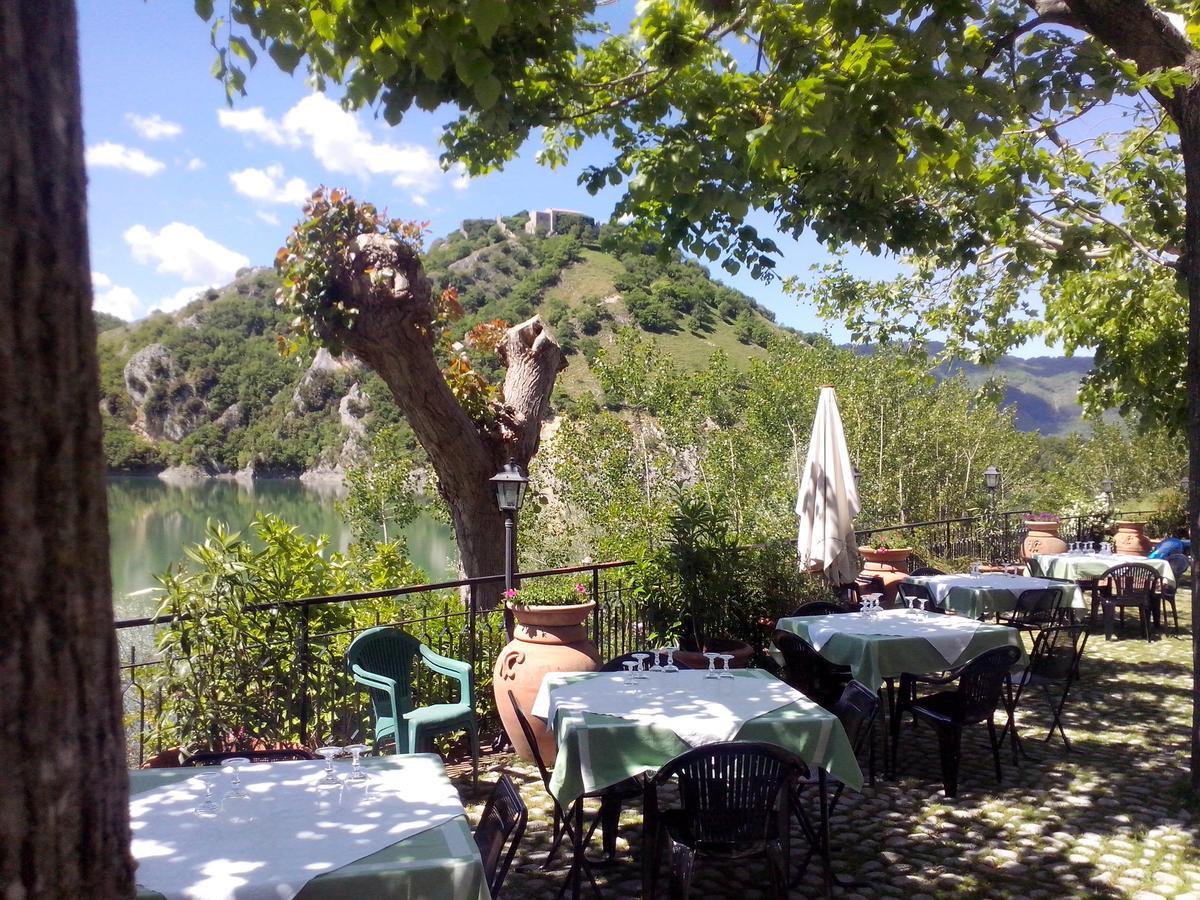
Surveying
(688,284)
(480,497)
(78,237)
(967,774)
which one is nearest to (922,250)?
(967,774)

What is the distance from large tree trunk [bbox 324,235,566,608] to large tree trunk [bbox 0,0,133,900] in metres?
6.00

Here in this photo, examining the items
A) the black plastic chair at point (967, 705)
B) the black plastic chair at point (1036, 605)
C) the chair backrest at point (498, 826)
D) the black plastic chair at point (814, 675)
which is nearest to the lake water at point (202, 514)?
the black plastic chair at point (1036, 605)

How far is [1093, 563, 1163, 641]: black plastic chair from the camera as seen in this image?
372 inches

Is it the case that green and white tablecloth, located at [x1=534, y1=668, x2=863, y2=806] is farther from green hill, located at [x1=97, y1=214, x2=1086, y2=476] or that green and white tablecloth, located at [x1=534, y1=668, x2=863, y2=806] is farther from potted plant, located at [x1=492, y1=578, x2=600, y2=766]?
green hill, located at [x1=97, y1=214, x2=1086, y2=476]

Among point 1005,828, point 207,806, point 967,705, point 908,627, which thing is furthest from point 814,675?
point 207,806

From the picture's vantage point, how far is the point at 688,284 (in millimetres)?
57719

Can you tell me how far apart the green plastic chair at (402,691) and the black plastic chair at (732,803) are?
196cm

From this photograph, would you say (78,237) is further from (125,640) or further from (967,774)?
(125,640)

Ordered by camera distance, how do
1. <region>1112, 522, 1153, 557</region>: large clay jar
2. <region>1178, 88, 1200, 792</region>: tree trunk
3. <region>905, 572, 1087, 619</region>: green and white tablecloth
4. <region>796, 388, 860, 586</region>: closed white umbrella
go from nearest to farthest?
<region>1178, 88, 1200, 792</region>: tree trunk → <region>796, 388, 860, 586</region>: closed white umbrella → <region>905, 572, 1087, 619</region>: green and white tablecloth → <region>1112, 522, 1153, 557</region>: large clay jar

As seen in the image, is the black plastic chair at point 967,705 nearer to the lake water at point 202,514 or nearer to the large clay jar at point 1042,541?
the large clay jar at point 1042,541

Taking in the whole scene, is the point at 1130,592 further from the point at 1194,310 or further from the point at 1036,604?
the point at 1194,310

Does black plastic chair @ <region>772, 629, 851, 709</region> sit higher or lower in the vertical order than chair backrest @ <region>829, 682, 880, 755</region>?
lower

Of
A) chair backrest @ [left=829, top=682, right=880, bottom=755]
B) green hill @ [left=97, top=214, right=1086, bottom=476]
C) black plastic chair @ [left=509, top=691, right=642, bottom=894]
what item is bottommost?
black plastic chair @ [left=509, top=691, right=642, bottom=894]

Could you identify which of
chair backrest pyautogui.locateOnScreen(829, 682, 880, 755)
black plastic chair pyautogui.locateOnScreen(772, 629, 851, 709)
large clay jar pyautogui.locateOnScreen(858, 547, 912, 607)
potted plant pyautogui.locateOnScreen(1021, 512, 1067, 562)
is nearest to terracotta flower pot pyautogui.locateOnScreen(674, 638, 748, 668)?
black plastic chair pyautogui.locateOnScreen(772, 629, 851, 709)
